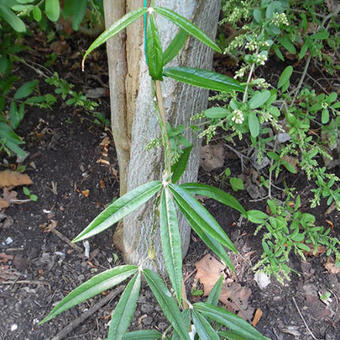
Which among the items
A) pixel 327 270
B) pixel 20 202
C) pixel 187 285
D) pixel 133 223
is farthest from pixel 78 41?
pixel 327 270

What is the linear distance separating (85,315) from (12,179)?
76 cm

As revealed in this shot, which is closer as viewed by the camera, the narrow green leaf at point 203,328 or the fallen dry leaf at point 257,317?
the narrow green leaf at point 203,328

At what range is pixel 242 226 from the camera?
80.5 inches

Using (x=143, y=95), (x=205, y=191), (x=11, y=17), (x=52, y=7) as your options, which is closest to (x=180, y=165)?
(x=205, y=191)

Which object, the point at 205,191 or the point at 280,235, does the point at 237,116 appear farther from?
the point at 280,235

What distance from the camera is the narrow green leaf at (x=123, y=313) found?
98cm

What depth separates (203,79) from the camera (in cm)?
88

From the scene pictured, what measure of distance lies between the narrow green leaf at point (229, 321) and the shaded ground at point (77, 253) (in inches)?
28.4

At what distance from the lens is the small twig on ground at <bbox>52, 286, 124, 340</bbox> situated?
171 centimetres

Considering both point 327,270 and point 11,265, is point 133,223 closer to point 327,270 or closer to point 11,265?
point 11,265

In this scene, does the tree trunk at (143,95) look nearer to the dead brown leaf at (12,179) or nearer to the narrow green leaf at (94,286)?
the narrow green leaf at (94,286)

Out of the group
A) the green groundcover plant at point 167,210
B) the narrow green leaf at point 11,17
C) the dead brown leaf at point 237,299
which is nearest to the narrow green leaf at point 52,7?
the narrow green leaf at point 11,17

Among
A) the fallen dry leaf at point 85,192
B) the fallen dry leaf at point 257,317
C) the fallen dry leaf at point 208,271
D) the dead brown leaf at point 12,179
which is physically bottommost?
the fallen dry leaf at point 257,317

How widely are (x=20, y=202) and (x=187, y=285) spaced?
34.9 inches
